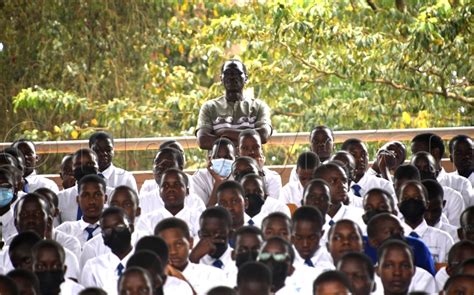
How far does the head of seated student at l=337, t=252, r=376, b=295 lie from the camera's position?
883 centimetres

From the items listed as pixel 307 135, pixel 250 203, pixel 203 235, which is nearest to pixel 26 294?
pixel 203 235

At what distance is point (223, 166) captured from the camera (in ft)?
38.4

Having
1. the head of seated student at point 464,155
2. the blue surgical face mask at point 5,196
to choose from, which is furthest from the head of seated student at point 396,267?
the blue surgical face mask at point 5,196

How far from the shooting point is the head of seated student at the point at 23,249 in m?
9.59

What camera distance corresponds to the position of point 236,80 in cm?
1234

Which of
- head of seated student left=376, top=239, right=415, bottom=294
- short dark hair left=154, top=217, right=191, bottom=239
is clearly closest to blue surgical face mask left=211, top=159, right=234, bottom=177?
short dark hair left=154, top=217, right=191, bottom=239

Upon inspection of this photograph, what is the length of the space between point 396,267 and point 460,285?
0.48 m

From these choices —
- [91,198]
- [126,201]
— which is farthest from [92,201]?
[126,201]

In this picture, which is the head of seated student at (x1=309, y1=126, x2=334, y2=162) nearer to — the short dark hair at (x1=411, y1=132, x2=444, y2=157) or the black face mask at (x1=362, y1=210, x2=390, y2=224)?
the short dark hair at (x1=411, y1=132, x2=444, y2=157)

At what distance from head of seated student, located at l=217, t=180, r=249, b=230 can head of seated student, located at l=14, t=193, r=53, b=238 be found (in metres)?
1.28

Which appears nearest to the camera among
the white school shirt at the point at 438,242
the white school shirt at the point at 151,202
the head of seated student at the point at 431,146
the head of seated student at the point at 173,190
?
the white school shirt at the point at 438,242

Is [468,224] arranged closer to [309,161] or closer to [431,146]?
[309,161]

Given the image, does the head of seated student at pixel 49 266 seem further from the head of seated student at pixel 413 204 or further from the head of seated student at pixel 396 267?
the head of seated student at pixel 413 204

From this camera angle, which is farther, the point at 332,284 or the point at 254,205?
the point at 254,205
